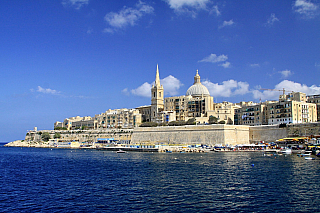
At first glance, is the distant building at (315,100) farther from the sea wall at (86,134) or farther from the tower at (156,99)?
the sea wall at (86,134)

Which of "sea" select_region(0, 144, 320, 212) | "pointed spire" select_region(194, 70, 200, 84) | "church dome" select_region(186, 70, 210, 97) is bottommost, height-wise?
Result: "sea" select_region(0, 144, 320, 212)

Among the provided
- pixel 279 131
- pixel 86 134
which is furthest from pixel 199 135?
pixel 86 134

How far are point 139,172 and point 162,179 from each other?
4068mm

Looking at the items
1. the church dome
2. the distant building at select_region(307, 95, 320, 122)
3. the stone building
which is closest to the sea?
the distant building at select_region(307, 95, 320, 122)

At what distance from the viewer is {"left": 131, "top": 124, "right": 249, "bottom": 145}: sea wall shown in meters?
52.8

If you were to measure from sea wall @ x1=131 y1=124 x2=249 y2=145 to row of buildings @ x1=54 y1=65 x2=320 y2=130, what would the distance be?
6.46m

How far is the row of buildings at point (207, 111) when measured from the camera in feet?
185

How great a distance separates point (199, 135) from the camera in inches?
2184

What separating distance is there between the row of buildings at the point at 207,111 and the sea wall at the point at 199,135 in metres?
6.46

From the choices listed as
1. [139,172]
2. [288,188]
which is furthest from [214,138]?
[288,188]

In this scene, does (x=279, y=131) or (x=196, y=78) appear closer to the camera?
Answer: (x=279, y=131)

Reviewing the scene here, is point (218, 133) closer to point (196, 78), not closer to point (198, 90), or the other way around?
point (198, 90)

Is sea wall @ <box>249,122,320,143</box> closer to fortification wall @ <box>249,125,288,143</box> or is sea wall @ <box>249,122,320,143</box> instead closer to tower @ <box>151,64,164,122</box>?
fortification wall @ <box>249,125,288,143</box>

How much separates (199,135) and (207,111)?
13.8m
